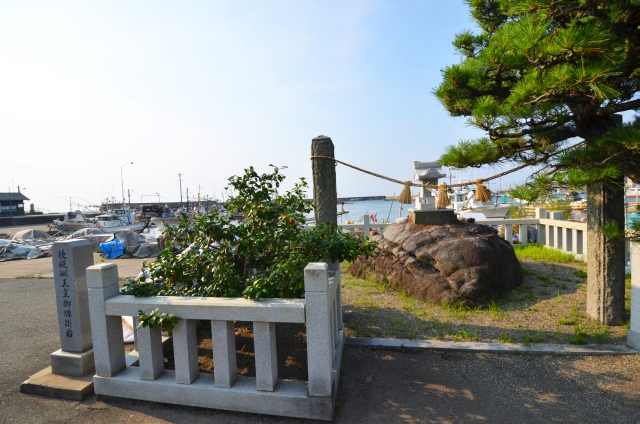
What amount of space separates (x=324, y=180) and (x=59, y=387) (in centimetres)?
368

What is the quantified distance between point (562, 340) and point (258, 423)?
3.73m

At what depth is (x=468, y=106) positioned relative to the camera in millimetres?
4109

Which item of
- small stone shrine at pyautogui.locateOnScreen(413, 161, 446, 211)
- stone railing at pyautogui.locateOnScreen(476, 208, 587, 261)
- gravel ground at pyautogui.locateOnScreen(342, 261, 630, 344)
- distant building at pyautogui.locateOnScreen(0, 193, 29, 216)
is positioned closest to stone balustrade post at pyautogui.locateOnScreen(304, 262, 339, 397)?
gravel ground at pyautogui.locateOnScreen(342, 261, 630, 344)

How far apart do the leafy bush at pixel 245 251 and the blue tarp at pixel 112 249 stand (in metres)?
11.6

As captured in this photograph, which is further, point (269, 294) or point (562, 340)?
point (562, 340)

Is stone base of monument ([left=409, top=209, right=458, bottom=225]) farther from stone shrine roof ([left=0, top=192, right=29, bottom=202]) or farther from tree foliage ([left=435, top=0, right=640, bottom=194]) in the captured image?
stone shrine roof ([left=0, top=192, right=29, bottom=202])

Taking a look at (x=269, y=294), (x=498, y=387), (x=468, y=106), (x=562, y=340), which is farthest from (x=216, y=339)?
(x=562, y=340)

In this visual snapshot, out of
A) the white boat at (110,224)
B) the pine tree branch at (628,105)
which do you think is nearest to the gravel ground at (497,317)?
the pine tree branch at (628,105)

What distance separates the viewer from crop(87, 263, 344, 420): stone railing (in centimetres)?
303

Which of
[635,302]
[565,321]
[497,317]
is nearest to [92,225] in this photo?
[497,317]

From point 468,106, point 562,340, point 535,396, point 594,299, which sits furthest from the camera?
point 594,299

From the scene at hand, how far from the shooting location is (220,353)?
10.7 ft

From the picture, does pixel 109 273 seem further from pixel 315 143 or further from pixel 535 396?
pixel 535 396

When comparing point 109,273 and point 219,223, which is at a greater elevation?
point 219,223
